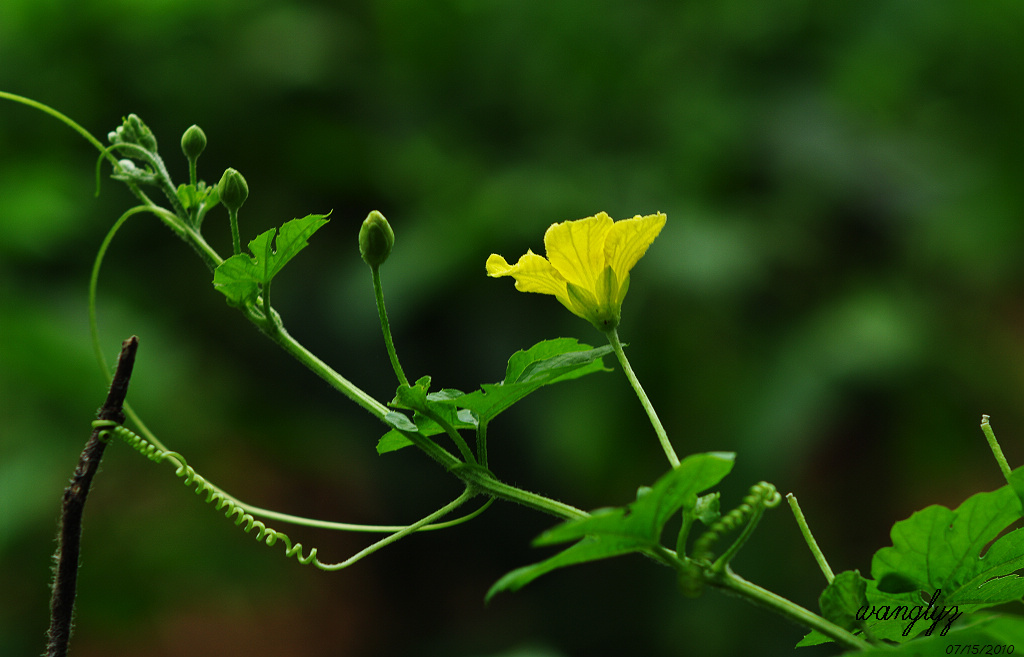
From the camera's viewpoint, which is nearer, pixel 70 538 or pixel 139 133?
pixel 70 538

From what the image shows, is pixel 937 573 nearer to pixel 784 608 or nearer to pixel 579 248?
pixel 784 608

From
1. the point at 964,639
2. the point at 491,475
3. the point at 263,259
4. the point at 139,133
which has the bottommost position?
the point at 964,639

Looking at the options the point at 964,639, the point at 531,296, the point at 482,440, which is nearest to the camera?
A: the point at 964,639

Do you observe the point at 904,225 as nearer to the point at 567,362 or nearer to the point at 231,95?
the point at 231,95

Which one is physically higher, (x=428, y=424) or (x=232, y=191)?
(x=232, y=191)

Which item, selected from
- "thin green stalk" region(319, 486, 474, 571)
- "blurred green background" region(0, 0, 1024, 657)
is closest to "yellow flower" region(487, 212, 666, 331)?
"thin green stalk" region(319, 486, 474, 571)

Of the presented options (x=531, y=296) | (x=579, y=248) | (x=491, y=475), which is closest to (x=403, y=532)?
(x=491, y=475)

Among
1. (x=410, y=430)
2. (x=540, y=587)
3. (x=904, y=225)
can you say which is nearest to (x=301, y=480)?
(x=540, y=587)

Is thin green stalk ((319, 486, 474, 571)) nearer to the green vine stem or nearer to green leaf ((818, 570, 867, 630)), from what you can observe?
the green vine stem
